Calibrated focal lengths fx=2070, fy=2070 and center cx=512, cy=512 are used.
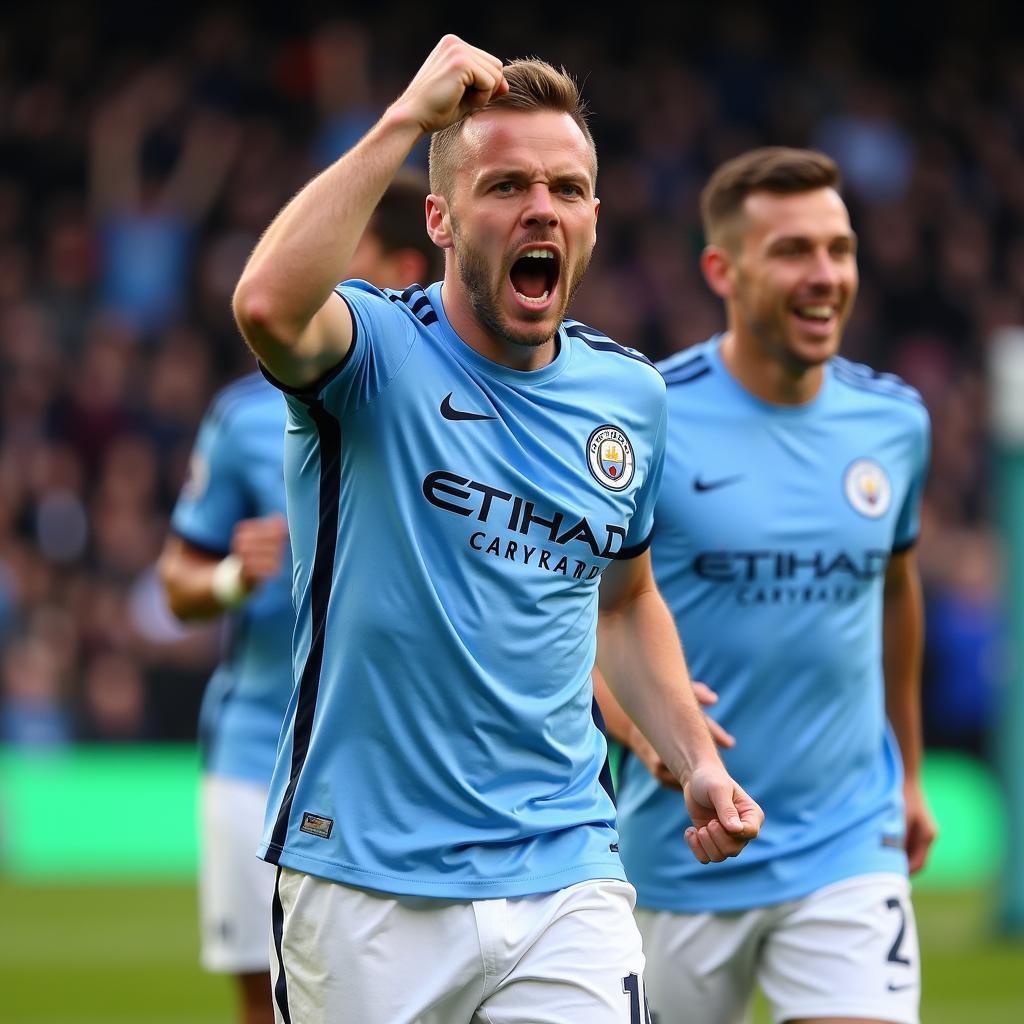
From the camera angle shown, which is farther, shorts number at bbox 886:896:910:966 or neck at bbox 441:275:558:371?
shorts number at bbox 886:896:910:966

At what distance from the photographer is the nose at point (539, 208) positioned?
3990mm

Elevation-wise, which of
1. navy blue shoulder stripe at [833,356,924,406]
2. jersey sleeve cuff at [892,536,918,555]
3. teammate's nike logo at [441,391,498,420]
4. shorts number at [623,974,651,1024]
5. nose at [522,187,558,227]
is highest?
nose at [522,187,558,227]

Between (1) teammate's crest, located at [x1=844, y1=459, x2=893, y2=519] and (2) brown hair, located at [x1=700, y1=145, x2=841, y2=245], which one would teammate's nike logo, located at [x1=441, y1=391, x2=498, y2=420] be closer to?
(1) teammate's crest, located at [x1=844, y1=459, x2=893, y2=519]

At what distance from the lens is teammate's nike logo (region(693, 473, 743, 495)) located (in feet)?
18.1

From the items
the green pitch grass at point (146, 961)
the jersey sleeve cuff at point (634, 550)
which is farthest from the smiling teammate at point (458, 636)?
the green pitch grass at point (146, 961)

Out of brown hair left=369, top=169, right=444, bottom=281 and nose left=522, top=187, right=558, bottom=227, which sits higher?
nose left=522, top=187, right=558, bottom=227

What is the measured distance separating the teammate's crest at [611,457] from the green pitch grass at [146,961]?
18.3 ft

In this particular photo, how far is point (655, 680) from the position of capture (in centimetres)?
443

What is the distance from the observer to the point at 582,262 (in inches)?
161

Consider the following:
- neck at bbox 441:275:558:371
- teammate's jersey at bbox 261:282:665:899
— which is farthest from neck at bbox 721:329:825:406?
teammate's jersey at bbox 261:282:665:899

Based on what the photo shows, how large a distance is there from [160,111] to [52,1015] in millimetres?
11844

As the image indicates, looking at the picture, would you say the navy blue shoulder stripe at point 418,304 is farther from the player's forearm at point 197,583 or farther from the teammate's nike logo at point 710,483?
the player's forearm at point 197,583

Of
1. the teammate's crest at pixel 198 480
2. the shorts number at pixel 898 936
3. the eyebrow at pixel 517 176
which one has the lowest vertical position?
the shorts number at pixel 898 936

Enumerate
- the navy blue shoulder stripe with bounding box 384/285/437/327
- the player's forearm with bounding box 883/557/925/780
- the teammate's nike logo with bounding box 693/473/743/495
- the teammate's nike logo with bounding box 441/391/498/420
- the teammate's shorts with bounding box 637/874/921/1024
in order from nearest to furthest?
the teammate's nike logo with bounding box 441/391/498/420, the navy blue shoulder stripe with bounding box 384/285/437/327, the teammate's shorts with bounding box 637/874/921/1024, the teammate's nike logo with bounding box 693/473/743/495, the player's forearm with bounding box 883/557/925/780
